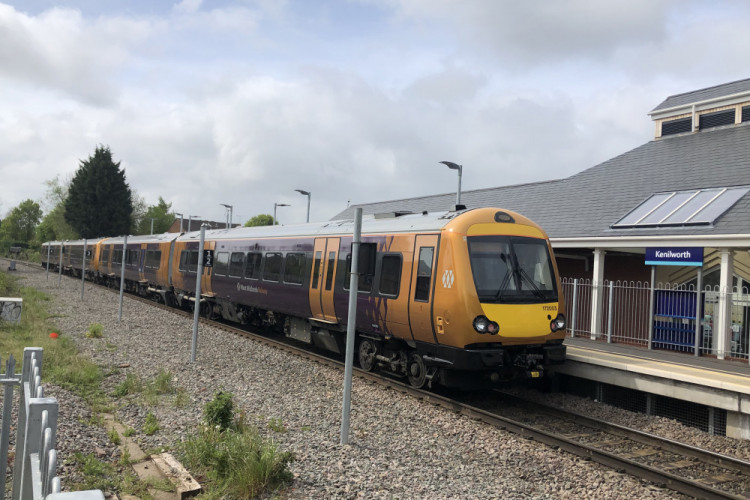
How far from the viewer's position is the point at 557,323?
31.7 feet

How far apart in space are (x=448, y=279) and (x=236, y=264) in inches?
381

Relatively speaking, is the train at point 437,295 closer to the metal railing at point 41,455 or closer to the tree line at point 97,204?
the metal railing at point 41,455

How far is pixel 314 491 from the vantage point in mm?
5492

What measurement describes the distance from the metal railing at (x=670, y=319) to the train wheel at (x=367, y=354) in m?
5.75

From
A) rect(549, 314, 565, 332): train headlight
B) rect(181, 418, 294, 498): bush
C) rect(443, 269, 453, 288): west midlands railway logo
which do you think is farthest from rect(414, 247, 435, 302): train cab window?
rect(181, 418, 294, 498): bush

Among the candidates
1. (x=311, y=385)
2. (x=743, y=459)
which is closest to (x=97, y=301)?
(x=311, y=385)

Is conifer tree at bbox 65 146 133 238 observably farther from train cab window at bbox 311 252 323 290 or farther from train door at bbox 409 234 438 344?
train door at bbox 409 234 438 344

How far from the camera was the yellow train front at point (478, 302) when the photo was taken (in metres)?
8.89

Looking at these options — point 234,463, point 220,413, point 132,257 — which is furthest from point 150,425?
point 132,257

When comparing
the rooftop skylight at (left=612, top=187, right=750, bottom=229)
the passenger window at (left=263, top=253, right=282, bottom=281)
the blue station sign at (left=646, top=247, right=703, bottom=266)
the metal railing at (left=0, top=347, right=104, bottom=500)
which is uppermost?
the rooftop skylight at (left=612, top=187, right=750, bottom=229)

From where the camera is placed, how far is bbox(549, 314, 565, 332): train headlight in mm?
9578

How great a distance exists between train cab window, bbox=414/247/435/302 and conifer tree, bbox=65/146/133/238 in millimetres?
57116

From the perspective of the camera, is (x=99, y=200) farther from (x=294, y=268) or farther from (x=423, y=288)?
(x=423, y=288)

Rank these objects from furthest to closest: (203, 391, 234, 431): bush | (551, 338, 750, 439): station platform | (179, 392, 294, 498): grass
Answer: (551, 338, 750, 439): station platform, (203, 391, 234, 431): bush, (179, 392, 294, 498): grass
